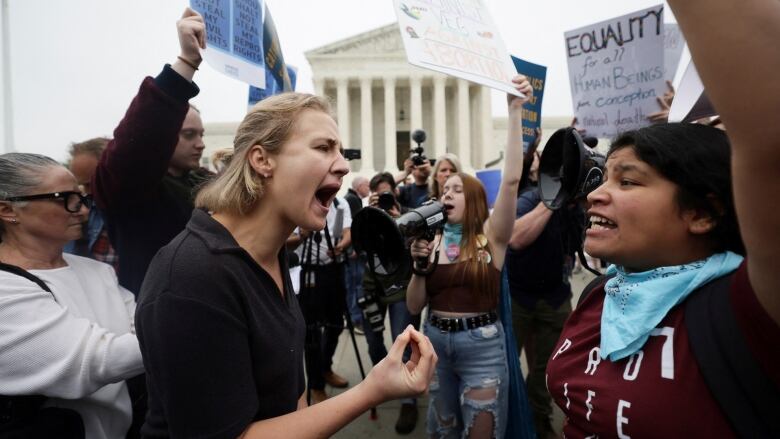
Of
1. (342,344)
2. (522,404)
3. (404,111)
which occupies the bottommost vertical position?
(342,344)

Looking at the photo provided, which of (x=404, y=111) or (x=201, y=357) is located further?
(x=404, y=111)

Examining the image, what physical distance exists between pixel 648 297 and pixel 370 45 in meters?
32.9

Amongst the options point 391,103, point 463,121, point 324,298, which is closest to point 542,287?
point 324,298

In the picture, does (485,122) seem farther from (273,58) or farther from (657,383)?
(657,383)

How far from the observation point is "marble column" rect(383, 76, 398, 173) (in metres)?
30.6

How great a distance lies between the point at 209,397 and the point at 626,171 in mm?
1275

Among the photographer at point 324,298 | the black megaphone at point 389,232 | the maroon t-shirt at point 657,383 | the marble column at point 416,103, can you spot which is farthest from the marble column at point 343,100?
the maroon t-shirt at point 657,383

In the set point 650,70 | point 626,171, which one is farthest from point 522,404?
point 650,70

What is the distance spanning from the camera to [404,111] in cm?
3456

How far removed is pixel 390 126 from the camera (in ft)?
102

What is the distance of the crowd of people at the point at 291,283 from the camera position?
0.75m

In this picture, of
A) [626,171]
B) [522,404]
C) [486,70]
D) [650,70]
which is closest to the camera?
[626,171]

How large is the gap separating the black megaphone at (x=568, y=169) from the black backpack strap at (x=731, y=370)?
67cm

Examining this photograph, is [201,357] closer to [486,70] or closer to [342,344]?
[486,70]
